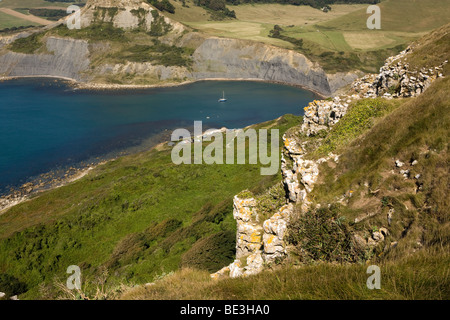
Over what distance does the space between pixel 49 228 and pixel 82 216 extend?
3098 millimetres

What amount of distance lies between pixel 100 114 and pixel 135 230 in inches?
3205

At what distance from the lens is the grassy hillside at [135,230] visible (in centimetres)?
2112

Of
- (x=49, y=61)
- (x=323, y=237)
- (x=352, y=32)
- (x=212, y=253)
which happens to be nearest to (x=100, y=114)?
(x=49, y=61)

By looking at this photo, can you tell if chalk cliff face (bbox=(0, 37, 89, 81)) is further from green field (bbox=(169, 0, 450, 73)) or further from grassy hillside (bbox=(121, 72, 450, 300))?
grassy hillside (bbox=(121, 72, 450, 300))

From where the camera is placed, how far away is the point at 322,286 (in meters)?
6.66

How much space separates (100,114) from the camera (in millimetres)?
99562

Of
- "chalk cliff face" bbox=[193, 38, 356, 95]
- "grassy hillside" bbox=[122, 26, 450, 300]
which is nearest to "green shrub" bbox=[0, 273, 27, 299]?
"grassy hillside" bbox=[122, 26, 450, 300]

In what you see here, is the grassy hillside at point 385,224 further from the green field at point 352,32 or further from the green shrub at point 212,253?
the green field at point 352,32

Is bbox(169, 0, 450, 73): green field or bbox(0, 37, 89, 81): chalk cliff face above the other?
bbox(169, 0, 450, 73): green field

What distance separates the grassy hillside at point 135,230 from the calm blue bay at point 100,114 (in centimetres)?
3243

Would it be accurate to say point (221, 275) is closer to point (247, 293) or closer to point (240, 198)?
point (240, 198)

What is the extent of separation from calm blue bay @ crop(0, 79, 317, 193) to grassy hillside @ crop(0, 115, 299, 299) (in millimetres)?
32425

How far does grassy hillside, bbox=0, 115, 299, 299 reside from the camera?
832 inches

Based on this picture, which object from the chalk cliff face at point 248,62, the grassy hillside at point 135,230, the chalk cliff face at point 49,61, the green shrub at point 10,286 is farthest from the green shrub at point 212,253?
the chalk cliff face at point 49,61
